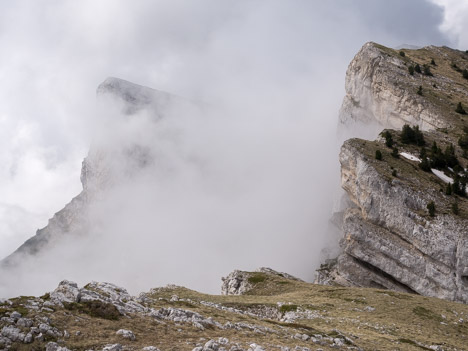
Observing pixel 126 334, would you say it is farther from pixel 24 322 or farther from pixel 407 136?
pixel 407 136

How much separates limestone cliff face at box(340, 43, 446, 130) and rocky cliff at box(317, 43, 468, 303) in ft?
1.50

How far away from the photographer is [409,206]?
76.4m

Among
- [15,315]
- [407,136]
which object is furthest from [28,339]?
[407,136]

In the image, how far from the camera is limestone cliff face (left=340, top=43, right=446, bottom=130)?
4353 inches

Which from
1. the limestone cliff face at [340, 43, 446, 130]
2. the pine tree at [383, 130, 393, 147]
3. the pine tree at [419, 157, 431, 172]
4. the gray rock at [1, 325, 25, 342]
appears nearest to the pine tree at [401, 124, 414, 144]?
the pine tree at [383, 130, 393, 147]

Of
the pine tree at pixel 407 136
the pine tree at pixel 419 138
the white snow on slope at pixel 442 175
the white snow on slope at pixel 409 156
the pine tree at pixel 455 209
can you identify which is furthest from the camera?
the pine tree at pixel 407 136

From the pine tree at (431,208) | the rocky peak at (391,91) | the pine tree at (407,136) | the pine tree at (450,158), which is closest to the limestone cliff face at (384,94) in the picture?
the rocky peak at (391,91)

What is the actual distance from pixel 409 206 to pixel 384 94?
61703mm

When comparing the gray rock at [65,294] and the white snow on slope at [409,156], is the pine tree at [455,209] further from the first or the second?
the gray rock at [65,294]

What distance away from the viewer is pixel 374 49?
132750 mm

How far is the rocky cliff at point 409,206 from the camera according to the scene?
71.0 m

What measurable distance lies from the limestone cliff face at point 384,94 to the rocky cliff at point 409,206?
457 mm

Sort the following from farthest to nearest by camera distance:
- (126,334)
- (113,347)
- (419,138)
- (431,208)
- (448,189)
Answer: (419,138), (448,189), (431,208), (126,334), (113,347)

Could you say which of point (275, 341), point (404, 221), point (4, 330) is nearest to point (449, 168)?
point (404, 221)
